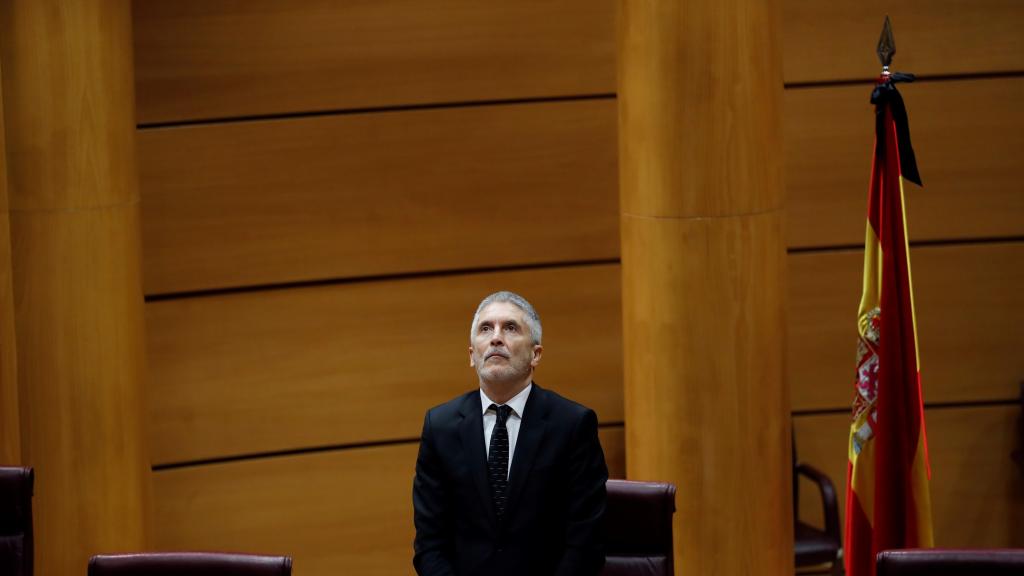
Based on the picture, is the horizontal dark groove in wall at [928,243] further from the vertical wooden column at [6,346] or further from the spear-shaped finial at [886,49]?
the vertical wooden column at [6,346]

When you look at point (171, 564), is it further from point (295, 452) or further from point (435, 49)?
point (435, 49)

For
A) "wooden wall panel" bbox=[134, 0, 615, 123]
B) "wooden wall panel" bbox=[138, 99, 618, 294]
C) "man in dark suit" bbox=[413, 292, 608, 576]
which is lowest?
"man in dark suit" bbox=[413, 292, 608, 576]

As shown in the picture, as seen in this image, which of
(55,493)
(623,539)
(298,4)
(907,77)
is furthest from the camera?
(298,4)

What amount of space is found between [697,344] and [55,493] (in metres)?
2.08

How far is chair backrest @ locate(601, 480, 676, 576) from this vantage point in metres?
3.38

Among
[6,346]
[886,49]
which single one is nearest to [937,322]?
[886,49]

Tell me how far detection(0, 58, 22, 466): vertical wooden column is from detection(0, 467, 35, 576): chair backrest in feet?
2.86

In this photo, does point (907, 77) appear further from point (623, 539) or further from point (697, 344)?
point (623, 539)

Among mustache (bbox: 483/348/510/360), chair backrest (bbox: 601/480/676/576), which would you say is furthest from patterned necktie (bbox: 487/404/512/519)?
chair backrest (bbox: 601/480/676/576)

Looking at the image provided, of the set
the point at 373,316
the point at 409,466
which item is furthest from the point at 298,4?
the point at 409,466

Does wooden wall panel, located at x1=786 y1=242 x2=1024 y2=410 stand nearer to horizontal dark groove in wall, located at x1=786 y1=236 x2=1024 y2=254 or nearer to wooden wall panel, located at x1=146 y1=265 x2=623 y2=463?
horizontal dark groove in wall, located at x1=786 y1=236 x2=1024 y2=254

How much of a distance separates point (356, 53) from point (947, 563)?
280cm

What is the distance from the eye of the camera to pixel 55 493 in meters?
4.45

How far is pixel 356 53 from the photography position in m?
4.92
